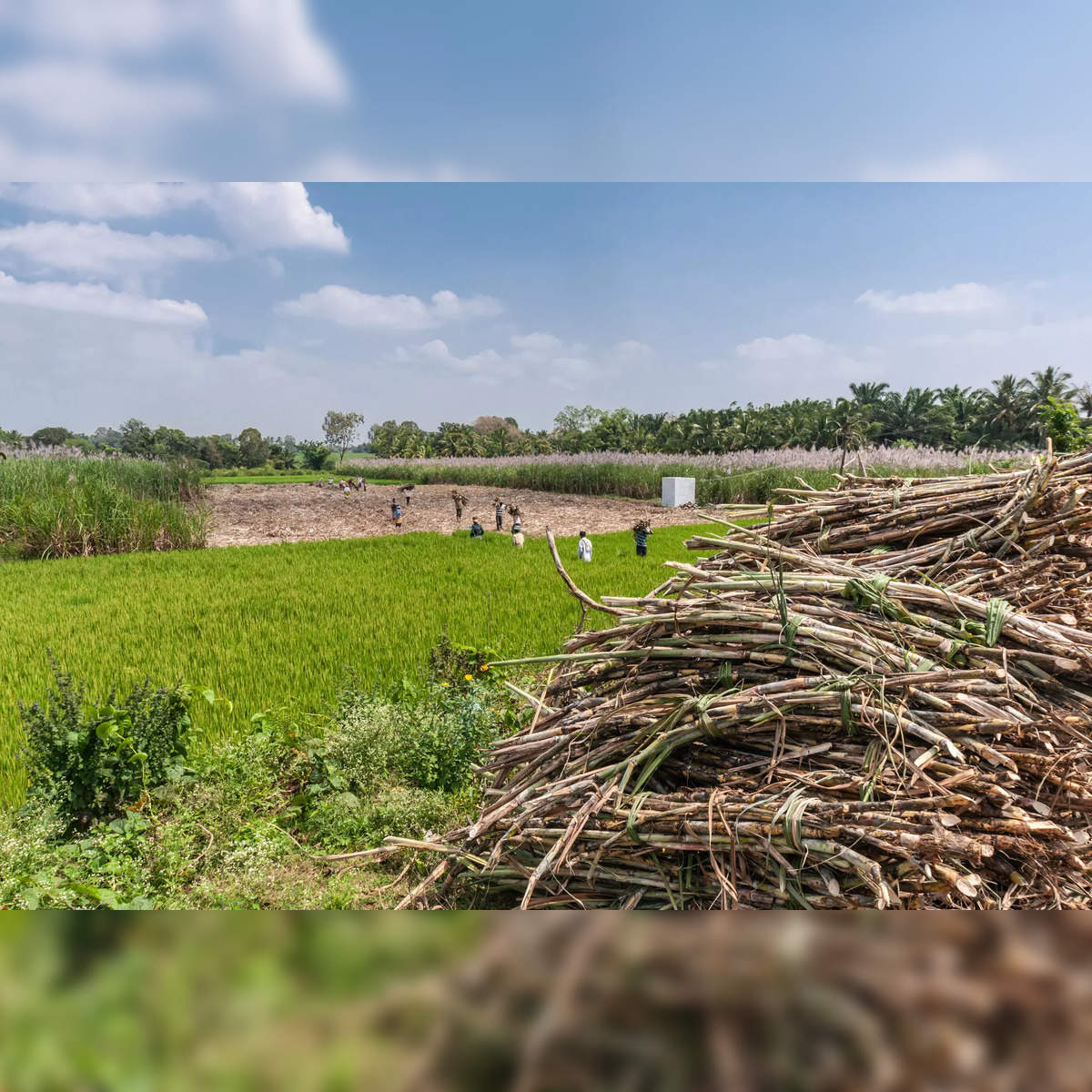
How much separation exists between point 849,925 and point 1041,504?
2671 millimetres

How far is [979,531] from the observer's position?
8.66 ft

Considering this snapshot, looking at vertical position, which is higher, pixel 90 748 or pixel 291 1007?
pixel 291 1007

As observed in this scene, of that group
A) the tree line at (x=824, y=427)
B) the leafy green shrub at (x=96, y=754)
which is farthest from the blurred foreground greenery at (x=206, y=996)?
the tree line at (x=824, y=427)

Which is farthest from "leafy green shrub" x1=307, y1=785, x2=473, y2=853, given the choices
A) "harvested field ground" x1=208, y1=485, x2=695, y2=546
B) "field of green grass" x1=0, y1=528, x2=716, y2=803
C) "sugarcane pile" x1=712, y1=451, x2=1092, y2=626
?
"harvested field ground" x1=208, y1=485, x2=695, y2=546

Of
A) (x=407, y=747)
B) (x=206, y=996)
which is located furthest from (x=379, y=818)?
(x=206, y=996)

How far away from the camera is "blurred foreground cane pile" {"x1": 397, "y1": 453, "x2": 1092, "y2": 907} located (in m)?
1.60

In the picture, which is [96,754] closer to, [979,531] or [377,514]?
[979,531]

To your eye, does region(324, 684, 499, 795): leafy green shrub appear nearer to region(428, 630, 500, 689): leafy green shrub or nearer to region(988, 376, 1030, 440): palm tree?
region(428, 630, 500, 689): leafy green shrub

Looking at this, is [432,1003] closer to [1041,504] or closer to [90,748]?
[1041,504]

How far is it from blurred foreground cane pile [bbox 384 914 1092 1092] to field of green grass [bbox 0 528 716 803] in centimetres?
497

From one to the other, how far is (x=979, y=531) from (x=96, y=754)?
4.38 m

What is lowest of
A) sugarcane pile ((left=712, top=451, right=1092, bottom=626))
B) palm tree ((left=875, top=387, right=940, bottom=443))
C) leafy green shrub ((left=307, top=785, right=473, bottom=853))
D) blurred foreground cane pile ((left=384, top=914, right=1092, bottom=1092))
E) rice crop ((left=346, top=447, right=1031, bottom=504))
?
leafy green shrub ((left=307, top=785, right=473, bottom=853))

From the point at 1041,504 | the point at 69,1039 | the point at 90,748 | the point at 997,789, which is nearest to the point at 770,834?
the point at 997,789

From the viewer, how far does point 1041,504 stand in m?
2.62
